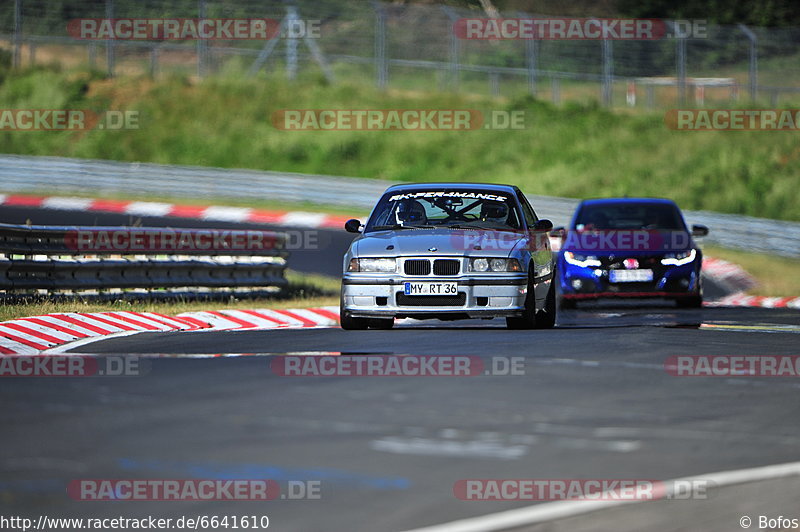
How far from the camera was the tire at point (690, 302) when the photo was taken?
720 inches

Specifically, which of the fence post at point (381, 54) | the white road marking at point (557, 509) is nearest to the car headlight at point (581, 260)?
the white road marking at point (557, 509)

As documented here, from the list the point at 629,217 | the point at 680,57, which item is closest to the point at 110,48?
the point at 680,57

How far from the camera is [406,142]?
43750 millimetres

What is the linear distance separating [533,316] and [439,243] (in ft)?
3.90

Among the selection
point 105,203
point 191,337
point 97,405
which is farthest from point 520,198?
point 105,203

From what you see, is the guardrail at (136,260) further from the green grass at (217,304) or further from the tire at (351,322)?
the tire at (351,322)

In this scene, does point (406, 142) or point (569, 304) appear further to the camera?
point (406, 142)

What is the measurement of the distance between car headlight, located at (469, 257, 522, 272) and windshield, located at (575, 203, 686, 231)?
6130 millimetres

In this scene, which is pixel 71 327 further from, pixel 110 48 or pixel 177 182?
pixel 110 48

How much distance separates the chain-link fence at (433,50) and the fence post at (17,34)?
0.04m

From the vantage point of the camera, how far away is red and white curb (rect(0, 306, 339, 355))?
39.4ft

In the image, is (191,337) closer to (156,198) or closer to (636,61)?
(156,198)

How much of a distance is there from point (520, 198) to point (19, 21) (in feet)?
94.1

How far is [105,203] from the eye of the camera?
110ft
